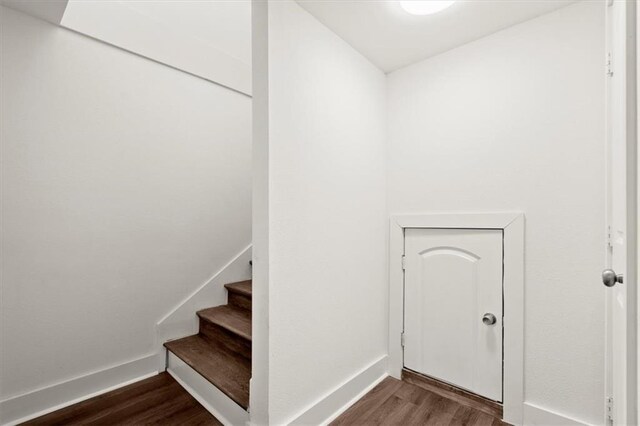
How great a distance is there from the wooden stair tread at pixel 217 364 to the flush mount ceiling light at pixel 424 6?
2205 mm

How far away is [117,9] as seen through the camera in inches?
79.6

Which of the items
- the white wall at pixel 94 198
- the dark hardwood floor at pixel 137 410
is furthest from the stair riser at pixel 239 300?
the dark hardwood floor at pixel 137 410

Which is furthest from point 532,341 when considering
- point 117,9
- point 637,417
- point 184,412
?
point 117,9

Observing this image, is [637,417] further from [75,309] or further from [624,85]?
[75,309]

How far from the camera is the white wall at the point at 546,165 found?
59.1 inches

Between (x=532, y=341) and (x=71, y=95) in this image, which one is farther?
(x=71, y=95)

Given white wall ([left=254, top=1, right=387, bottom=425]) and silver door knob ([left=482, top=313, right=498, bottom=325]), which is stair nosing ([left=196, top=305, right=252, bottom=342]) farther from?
silver door knob ([left=482, top=313, right=498, bottom=325])

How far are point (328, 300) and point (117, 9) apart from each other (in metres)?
2.38

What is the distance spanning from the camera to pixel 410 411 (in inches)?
70.1

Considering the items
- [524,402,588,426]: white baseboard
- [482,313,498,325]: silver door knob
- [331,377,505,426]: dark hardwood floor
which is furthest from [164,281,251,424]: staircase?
[524,402,588,426]: white baseboard

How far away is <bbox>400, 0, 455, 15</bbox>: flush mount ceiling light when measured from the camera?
151 centimetres

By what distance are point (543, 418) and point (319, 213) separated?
1633 millimetres

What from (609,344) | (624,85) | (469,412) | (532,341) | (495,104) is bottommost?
(469,412)

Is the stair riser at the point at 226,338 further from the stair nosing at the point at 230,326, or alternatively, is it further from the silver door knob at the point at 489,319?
the silver door knob at the point at 489,319
